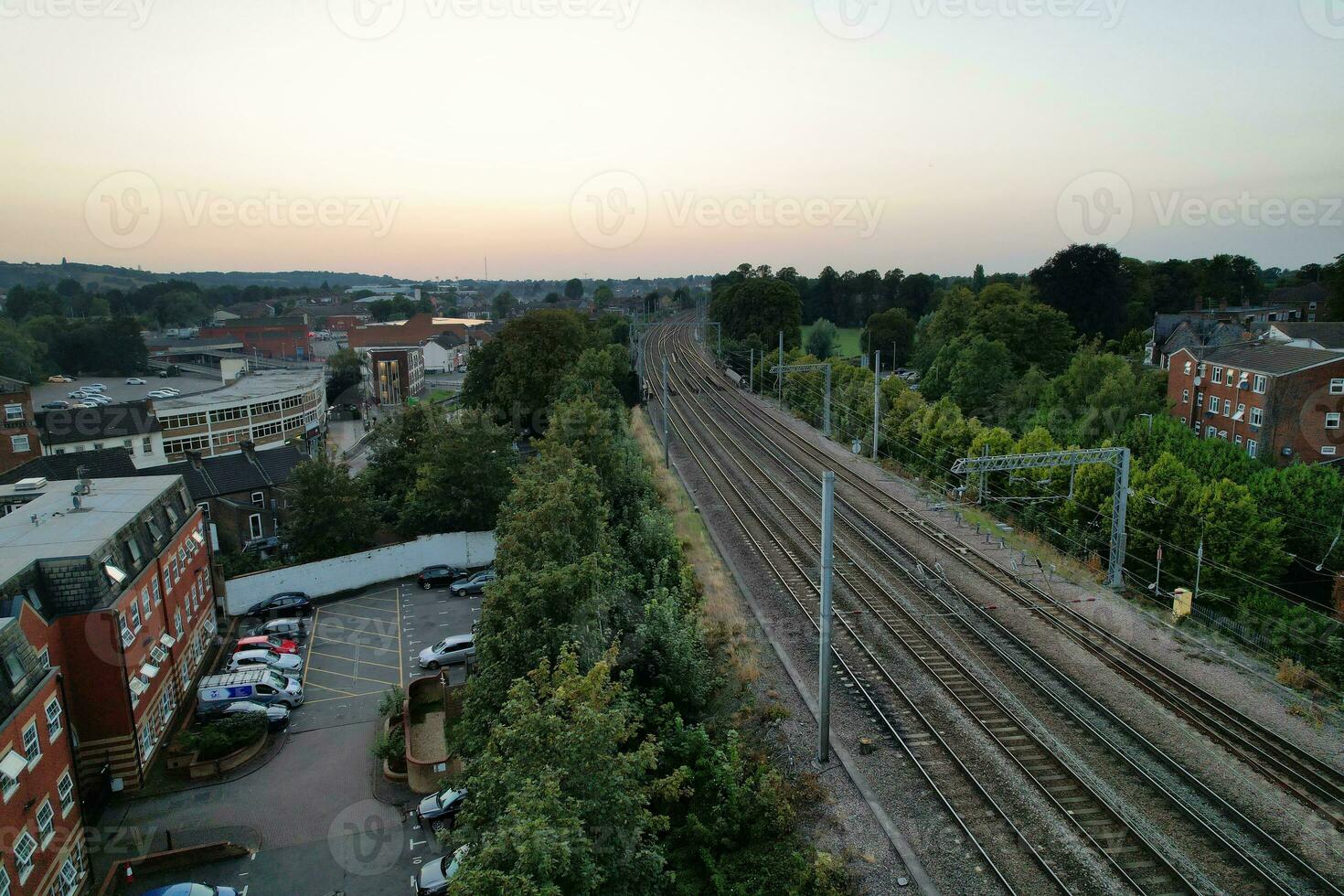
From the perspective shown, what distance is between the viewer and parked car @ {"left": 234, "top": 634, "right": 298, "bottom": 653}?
2059 centimetres

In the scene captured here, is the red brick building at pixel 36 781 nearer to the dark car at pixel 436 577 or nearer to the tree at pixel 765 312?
the dark car at pixel 436 577

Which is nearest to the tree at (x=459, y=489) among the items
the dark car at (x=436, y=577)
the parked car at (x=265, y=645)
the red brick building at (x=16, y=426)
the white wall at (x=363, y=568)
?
the white wall at (x=363, y=568)

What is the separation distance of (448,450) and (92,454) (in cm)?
1359

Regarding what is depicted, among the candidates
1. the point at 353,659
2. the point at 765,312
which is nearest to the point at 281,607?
the point at 353,659

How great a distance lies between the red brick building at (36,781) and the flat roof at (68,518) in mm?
1919

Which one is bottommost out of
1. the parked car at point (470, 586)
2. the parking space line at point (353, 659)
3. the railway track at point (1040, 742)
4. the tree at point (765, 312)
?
the parking space line at point (353, 659)

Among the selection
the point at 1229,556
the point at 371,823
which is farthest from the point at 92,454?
the point at 1229,556

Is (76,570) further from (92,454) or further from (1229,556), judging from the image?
→ (1229,556)

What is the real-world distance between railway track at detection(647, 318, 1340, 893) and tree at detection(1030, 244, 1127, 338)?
49.4m

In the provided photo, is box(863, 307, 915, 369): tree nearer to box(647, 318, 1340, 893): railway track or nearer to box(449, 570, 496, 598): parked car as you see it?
box(647, 318, 1340, 893): railway track

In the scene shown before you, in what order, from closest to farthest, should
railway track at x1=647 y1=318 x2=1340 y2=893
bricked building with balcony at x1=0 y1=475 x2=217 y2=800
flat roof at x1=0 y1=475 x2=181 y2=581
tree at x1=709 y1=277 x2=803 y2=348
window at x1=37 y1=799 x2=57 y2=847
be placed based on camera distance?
1. railway track at x1=647 y1=318 x2=1340 y2=893
2. window at x1=37 y1=799 x2=57 y2=847
3. bricked building with balcony at x1=0 y1=475 x2=217 y2=800
4. flat roof at x1=0 y1=475 x2=181 y2=581
5. tree at x1=709 y1=277 x2=803 y2=348

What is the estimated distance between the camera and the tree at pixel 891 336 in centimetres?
8238

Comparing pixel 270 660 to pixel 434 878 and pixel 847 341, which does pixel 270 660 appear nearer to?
pixel 434 878

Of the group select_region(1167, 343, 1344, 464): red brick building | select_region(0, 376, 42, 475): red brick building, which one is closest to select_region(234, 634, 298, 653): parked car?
select_region(0, 376, 42, 475): red brick building
